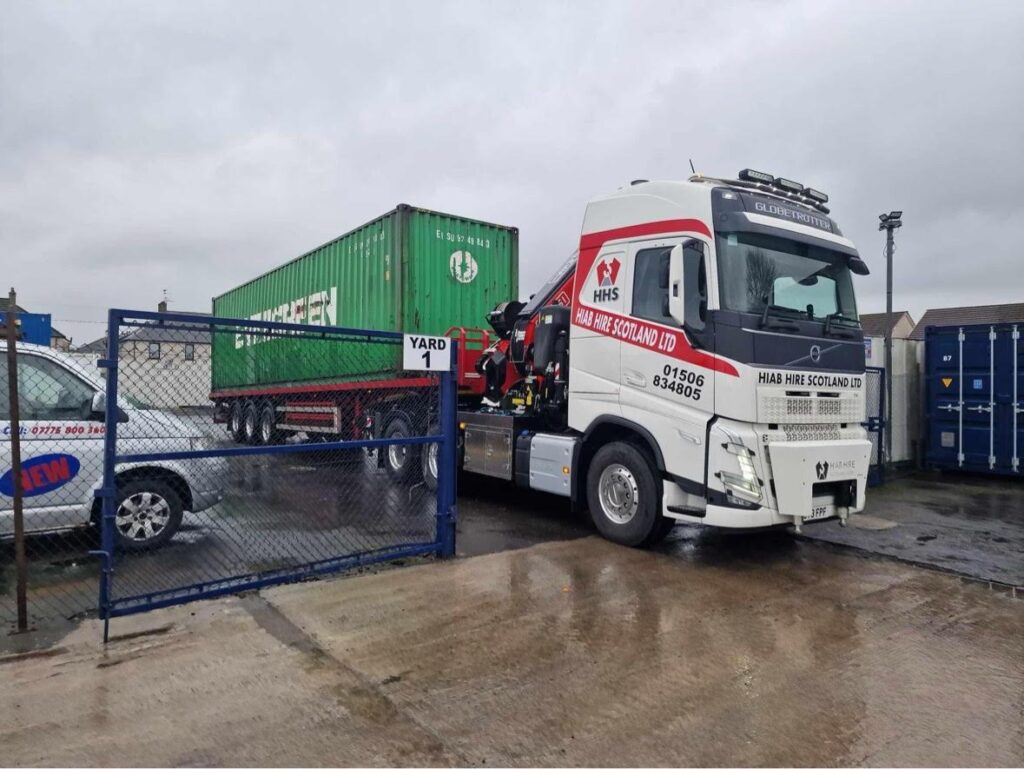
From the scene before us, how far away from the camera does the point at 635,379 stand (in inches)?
257

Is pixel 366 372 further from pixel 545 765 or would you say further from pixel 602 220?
pixel 545 765

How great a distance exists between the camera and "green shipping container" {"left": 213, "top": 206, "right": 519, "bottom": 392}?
1023 cm

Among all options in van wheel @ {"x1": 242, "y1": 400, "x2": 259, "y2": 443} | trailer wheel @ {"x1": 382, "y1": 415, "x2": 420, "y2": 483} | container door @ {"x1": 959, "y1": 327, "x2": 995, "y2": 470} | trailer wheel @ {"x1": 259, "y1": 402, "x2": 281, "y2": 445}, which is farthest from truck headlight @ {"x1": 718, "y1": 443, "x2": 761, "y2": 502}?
van wheel @ {"x1": 242, "y1": 400, "x2": 259, "y2": 443}

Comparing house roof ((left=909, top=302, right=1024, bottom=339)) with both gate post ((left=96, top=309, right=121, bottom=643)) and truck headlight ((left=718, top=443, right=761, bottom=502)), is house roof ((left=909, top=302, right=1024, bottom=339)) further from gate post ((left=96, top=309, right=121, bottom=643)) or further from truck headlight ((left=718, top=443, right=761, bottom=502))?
gate post ((left=96, top=309, right=121, bottom=643))

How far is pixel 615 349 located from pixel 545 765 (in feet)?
14.2

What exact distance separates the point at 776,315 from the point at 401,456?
16.1 ft

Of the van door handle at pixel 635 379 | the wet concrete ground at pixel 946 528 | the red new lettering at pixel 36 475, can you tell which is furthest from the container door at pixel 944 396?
the red new lettering at pixel 36 475

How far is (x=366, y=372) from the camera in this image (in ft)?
34.1

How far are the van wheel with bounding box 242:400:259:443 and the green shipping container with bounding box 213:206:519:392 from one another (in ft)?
5.10

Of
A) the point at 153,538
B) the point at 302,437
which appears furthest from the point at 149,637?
the point at 302,437

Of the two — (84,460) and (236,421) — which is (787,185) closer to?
(84,460)

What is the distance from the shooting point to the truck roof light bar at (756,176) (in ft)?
21.7

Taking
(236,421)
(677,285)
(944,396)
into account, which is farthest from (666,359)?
(236,421)

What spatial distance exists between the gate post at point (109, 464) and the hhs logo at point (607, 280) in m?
4.29
